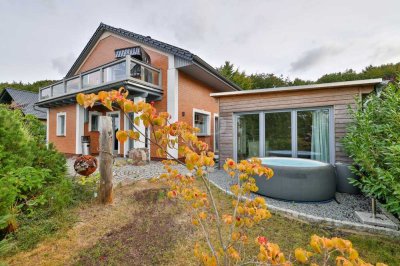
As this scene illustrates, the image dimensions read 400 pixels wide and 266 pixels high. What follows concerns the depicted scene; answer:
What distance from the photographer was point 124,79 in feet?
23.1

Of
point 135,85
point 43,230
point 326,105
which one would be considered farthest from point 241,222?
point 135,85

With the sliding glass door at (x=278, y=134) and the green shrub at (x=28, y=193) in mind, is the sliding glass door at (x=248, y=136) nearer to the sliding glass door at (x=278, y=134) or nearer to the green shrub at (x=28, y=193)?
the sliding glass door at (x=278, y=134)

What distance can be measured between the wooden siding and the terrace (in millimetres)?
3376

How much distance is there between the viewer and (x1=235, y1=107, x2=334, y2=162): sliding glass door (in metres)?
5.59

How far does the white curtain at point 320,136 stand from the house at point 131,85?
204 inches

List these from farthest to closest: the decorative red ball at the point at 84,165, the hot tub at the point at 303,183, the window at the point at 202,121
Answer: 1. the window at the point at 202,121
2. the decorative red ball at the point at 84,165
3. the hot tub at the point at 303,183

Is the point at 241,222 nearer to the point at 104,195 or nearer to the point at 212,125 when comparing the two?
the point at 104,195

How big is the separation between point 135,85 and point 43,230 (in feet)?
19.1

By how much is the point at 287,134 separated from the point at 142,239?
5.25 m

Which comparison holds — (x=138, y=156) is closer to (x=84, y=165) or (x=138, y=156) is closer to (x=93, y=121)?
(x=84, y=165)

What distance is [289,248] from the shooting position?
2.45 meters

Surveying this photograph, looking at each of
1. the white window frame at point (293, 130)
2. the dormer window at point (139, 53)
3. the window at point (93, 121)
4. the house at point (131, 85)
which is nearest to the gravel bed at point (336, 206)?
the white window frame at point (293, 130)

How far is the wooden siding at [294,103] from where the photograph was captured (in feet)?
17.2

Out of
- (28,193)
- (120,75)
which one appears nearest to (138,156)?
(120,75)
